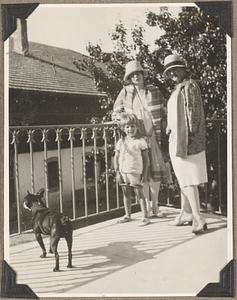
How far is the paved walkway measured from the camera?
5.62ft

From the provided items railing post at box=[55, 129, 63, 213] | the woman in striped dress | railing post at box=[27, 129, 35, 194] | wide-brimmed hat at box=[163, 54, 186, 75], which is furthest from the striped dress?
railing post at box=[27, 129, 35, 194]

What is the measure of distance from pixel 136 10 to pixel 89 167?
2.36ft

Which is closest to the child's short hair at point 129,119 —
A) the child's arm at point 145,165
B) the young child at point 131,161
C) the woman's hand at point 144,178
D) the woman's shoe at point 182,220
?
the young child at point 131,161

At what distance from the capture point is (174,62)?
179 cm

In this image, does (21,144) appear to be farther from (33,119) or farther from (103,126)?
(103,126)

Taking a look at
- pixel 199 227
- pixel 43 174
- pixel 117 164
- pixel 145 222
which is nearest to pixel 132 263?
pixel 145 222

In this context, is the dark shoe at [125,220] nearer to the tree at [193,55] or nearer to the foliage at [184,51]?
the tree at [193,55]

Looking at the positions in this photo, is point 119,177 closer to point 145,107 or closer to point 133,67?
point 145,107

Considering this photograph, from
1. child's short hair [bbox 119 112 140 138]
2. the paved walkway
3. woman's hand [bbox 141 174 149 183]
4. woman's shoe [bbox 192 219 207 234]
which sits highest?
child's short hair [bbox 119 112 140 138]

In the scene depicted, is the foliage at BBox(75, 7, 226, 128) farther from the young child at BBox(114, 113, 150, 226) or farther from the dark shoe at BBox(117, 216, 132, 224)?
the dark shoe at BBox(117, 216, 132, 224)

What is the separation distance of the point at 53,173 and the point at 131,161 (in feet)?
1.16

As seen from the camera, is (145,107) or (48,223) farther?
(145,107)

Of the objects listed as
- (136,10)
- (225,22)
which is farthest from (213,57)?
(136,10)

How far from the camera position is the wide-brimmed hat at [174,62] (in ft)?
5.86
